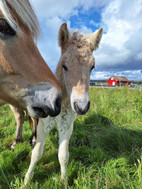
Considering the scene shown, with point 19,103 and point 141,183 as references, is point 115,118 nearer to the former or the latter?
point 141,183

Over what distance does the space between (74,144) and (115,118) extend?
6.29 feet

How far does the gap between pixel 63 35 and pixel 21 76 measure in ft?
5.32

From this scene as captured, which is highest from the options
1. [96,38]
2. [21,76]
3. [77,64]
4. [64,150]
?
[96,38]

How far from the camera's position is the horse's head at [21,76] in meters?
1.20

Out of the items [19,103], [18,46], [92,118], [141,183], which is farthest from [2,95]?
[92,118]

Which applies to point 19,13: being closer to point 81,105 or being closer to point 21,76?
point 21,76

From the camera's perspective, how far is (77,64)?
2115mm

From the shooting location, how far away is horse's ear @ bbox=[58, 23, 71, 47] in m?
2.39

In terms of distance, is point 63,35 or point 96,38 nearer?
point 63,35

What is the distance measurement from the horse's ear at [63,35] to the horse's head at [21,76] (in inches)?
49.7

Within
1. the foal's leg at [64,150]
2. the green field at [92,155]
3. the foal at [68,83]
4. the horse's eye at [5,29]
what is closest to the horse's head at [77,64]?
the foal at [68,83]

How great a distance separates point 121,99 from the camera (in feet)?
18.1

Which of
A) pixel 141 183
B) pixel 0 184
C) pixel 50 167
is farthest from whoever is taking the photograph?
pixel 50 167

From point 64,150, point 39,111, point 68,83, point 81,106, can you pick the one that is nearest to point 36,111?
point 39,111
